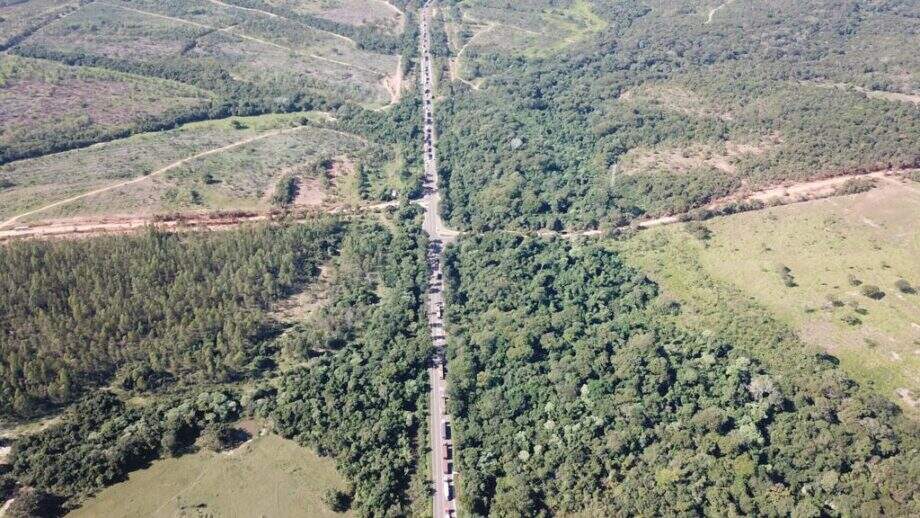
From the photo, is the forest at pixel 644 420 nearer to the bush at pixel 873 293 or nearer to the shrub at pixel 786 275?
the shrub at pixel 786 275

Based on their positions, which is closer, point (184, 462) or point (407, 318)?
point (184, 462)

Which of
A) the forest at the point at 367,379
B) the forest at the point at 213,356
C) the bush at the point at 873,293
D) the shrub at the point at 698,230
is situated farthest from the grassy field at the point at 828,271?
the forest at the point at 213,356

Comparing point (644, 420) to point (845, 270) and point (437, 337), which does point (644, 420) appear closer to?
point (437, 337)

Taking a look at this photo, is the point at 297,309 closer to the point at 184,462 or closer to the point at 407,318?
the point at 407,318

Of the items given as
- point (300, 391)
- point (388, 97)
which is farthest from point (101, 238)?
point (388, 97)

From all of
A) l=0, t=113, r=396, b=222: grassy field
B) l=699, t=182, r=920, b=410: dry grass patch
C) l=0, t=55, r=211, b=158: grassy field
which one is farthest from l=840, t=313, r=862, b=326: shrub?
l=0, t=55, r=211, b=158: grassy field

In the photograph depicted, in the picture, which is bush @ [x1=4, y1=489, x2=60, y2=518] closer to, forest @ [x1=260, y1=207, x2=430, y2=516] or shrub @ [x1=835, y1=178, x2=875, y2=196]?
forest @ [x1=260, y1=207, x2=430, y2=516]
